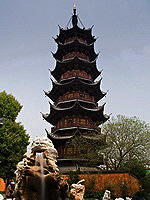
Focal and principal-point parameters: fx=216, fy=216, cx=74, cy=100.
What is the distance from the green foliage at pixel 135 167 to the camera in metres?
19.9

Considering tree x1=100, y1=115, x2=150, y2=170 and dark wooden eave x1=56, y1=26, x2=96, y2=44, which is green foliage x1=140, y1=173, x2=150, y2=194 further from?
dark wooden eave x1=56, y1=26, x2=96, y2=44

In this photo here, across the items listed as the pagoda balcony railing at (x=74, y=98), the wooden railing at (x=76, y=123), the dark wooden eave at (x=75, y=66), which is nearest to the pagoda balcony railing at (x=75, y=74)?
the dark wooden eave at (x=75, y=66)

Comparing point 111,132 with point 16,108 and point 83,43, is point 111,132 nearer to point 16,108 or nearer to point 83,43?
point 16,108

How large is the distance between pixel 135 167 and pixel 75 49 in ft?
57.7

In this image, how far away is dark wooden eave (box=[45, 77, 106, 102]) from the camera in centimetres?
2695

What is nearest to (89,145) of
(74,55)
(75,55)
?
(75,55)

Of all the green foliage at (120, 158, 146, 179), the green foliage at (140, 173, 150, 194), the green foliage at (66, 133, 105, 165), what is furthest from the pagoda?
the green foliage at (140, 173, 150, 194)

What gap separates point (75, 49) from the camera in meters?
30.6

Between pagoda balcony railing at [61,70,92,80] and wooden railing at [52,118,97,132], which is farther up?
pagoda balcony railing at [61,70,92,80]

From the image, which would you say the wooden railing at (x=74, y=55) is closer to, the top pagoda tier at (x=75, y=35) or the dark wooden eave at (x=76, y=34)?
the top pagoda tier at (x=75, y=35)

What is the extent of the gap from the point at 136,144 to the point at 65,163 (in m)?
8.34

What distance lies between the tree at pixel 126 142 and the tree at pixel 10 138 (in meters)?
7.51

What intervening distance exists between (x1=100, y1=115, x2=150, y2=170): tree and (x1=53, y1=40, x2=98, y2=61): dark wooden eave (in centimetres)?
1442

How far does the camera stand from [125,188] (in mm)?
17500
